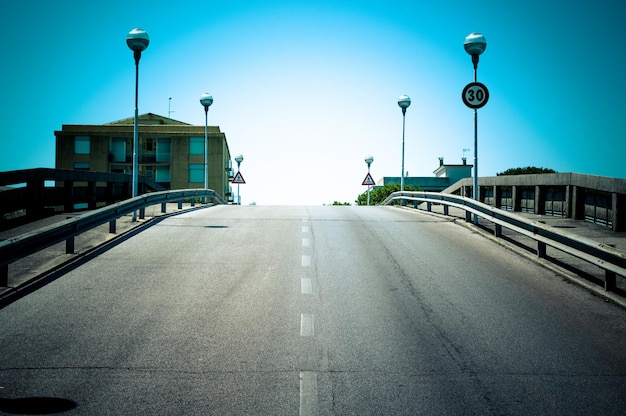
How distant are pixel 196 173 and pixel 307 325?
58.8 metres

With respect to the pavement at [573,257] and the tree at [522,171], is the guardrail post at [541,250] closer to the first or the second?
the pavement at [573,257]

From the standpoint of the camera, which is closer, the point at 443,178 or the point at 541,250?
the point at 541,250

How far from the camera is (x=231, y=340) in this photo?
5.94 m

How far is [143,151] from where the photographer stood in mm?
64500

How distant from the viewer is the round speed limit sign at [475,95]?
14938mm

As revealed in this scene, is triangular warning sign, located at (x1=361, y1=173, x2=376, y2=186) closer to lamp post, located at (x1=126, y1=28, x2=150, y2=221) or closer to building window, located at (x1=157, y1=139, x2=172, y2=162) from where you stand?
lamp post, located at (x1=126, y1=28, x2=150, y2=221)

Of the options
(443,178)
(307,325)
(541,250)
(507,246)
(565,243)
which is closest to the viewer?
(307,325)

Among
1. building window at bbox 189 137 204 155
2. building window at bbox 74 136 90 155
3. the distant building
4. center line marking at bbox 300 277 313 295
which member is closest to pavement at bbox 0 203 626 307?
center line marking at bbox 300 277 313 295

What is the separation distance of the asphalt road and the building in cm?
5428

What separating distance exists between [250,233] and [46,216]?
6.09m

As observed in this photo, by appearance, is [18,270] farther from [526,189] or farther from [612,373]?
[526,189]

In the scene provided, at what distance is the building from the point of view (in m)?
62.8

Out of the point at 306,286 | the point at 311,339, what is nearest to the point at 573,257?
the point at 306,286

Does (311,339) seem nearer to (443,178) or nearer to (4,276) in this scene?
(4,276)
